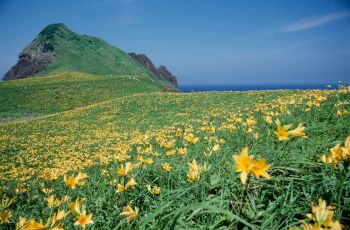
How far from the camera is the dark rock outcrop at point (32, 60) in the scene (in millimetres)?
57312

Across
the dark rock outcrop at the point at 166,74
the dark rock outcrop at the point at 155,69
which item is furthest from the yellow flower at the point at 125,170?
the dark rock outcrop at the point at 166,74

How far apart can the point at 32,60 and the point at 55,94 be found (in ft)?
125

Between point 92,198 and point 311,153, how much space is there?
2352 mm

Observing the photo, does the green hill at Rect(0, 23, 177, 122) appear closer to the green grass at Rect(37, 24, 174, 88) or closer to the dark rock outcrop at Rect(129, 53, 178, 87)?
the green grass at Rect(37, 24, 174, 88)

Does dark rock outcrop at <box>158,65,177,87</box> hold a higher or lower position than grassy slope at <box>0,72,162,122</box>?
higher

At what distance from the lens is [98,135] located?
12.9 m

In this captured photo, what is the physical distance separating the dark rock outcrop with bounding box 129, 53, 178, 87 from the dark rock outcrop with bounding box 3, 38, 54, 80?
27.2 meters

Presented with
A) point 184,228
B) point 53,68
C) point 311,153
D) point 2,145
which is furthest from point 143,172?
point 53,68

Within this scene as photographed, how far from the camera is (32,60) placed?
6031 centimetres

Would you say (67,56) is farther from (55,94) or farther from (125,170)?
(125,170)

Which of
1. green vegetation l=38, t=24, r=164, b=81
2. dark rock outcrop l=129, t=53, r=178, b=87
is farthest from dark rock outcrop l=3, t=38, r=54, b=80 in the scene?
dark rock outcrop l=129, t=53, r=178, b=87

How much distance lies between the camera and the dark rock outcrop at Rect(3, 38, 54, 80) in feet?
188

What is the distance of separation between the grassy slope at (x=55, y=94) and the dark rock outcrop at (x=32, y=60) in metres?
23.4

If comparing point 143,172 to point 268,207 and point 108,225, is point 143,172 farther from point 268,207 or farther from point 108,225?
point 268,207
